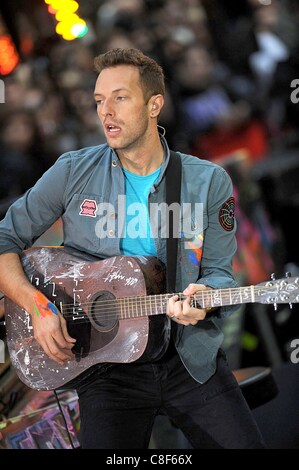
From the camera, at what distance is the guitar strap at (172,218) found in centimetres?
344

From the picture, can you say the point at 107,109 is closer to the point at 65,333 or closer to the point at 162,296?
the point at 162,296

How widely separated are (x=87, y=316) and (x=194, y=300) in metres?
0.50

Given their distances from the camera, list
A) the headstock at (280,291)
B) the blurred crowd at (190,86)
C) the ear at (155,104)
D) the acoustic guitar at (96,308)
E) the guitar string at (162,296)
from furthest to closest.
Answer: the blurred crowd at (190,86), the ear at (155,104), the acoustic guitar at (96,308), the guitar string at (162,296), the headstock at (280,291)

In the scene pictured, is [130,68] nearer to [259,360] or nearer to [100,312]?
[100,312]

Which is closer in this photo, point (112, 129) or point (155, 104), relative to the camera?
point (112, 129)

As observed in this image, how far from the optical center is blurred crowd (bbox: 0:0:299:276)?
6.08 metres

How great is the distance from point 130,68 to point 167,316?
1.04 metres

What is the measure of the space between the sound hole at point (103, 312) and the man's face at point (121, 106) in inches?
→ 24.4

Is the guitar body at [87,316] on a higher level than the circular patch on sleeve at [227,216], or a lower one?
lower

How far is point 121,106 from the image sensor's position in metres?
3.48

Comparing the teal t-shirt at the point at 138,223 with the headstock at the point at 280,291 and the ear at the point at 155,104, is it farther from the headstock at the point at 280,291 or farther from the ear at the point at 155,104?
the headstock at the point at 280,291

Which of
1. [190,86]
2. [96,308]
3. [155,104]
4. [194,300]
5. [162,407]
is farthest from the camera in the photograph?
[190,86]

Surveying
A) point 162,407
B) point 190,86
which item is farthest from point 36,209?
point 190,86

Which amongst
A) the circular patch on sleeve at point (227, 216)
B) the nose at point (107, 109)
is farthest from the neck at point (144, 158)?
the circular patch on sleeve at point (227, 216)
